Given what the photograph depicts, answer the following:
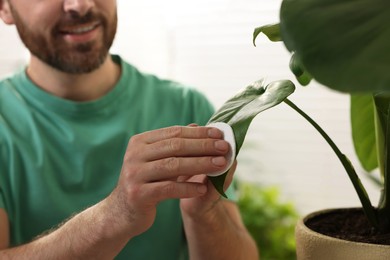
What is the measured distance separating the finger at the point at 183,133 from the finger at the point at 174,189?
57 millimetres

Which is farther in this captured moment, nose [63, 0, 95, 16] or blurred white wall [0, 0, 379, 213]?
blurred white wall [0, 0, 379, 213]

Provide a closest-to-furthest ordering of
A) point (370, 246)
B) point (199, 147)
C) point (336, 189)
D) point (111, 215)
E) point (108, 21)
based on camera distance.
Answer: point (370, 246), point (199, 147), point (111, 215), point (108, 21), point (336, 189)

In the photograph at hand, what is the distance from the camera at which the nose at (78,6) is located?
123 cm

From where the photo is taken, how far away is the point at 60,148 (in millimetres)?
1251

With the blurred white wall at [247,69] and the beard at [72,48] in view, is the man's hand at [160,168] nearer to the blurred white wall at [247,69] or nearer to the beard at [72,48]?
the beard at [72,48]

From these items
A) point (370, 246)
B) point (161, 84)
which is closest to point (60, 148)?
point (161, 84)

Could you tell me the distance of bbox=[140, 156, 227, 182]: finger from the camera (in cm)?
68

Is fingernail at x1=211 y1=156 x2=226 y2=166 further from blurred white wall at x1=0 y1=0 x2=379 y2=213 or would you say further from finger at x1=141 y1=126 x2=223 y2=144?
blurred white wall at x1=0 y1=0 x2=379 y2=213

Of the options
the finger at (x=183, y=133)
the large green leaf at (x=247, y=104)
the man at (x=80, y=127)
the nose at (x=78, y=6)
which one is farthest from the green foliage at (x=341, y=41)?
the nose at (x=78, y=6)

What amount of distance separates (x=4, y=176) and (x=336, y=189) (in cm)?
165

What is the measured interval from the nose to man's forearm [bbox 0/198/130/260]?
484 millimetres

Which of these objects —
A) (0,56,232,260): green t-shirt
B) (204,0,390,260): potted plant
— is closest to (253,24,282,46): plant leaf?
(204,0,390,260): potted plant

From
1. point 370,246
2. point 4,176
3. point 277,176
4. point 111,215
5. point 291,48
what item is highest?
point 291,48

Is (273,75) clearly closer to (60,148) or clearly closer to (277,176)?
(277,176)
